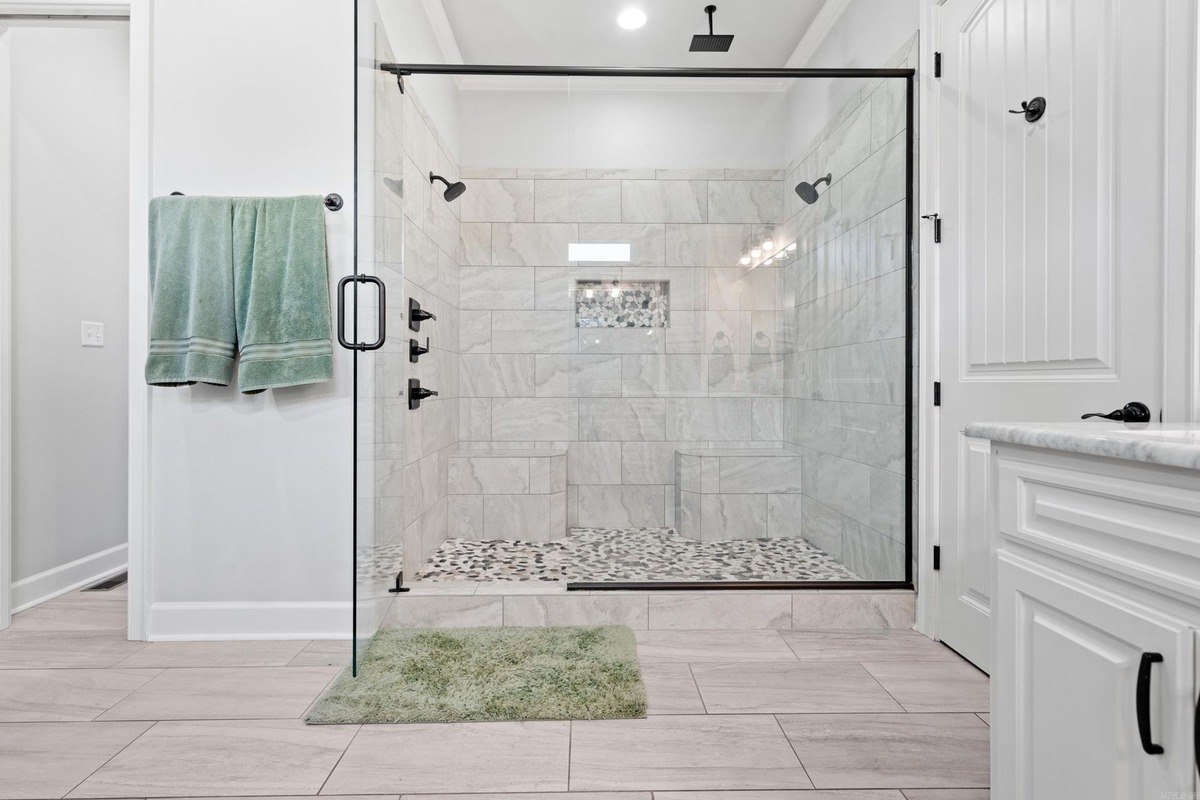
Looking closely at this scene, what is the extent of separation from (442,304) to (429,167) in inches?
25.2

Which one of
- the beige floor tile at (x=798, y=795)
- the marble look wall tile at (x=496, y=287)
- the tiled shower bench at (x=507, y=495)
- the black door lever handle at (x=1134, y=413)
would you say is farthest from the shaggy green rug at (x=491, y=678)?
the marble look wall tile at (x=496, y=287)

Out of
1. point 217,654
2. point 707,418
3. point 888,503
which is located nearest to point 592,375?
point 707,418

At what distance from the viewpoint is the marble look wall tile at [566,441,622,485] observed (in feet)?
8.09

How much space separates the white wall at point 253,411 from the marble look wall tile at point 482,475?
0.94 m

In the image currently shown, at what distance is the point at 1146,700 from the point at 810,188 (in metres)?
2.11

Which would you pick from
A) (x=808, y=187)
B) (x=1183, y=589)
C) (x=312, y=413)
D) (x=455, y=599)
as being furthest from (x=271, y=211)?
(x=1183, y=589)

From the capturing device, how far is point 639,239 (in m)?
2.38

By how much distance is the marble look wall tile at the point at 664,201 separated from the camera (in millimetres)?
2373

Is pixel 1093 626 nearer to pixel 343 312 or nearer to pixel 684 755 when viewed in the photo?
pixel 684 755

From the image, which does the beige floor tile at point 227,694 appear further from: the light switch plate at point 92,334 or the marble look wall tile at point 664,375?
the light switch plate at point 92,334

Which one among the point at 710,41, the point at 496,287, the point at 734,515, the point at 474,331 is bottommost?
the point at 734,515

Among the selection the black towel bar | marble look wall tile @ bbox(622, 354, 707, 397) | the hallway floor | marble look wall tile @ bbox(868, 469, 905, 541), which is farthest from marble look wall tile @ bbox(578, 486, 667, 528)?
the black towel bar

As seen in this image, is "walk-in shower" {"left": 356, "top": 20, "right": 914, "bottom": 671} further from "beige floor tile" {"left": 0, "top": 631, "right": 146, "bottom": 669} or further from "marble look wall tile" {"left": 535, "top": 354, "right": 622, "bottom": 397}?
"beige floor tile" {"left": 0, "top": 631, "right": 146, "bottom": 669}

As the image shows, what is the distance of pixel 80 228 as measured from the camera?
8.59 feet
